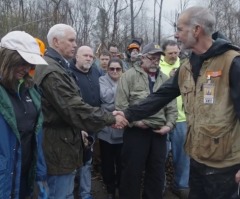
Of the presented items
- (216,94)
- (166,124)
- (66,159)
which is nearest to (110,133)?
(166,124)

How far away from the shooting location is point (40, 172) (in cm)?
317

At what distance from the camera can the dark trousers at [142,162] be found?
4.77 meters

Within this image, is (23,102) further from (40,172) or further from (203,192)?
(203,192)

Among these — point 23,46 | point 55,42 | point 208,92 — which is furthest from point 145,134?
point 23,46

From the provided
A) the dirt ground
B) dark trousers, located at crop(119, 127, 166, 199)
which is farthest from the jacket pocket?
the dirt ground

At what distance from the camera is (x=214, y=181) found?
126 inches

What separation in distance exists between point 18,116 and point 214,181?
1.65m

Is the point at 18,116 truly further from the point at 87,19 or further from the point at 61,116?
the point at 87,19

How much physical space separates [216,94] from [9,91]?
159 centimetres

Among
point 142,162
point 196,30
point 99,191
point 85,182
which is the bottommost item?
point 99,191

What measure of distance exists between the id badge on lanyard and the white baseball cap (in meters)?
1.32

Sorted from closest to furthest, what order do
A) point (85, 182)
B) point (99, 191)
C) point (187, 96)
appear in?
point (187, 96) < point (85, 182) < point (99, 191)

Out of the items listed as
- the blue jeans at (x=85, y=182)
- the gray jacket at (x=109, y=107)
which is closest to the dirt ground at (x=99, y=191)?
the blue jeans at (x=85, y=182)

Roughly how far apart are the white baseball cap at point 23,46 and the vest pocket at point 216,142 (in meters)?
1.42
